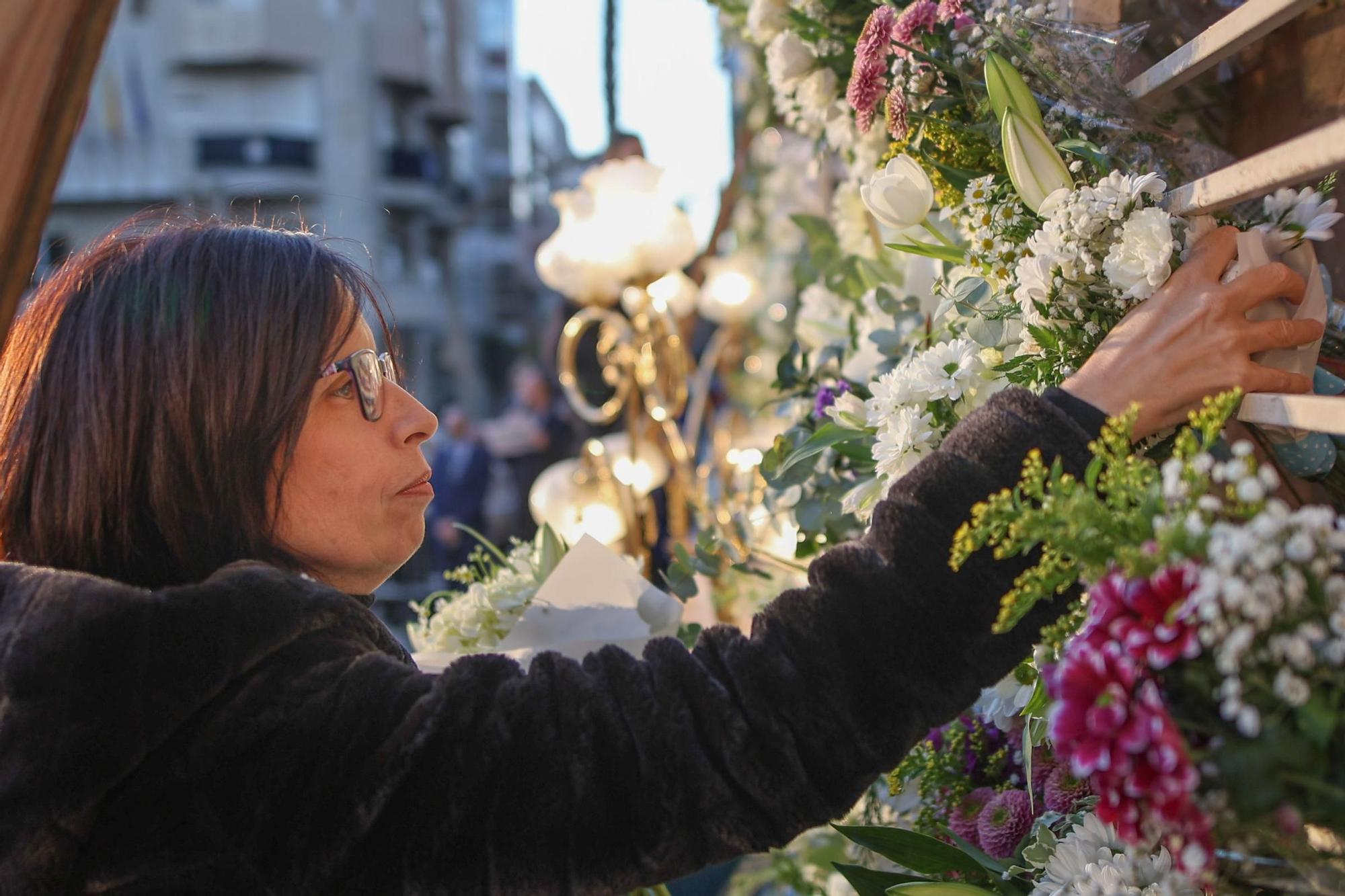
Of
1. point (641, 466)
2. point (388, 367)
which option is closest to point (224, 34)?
point (641, 466)

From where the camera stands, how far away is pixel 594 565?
52.4 inches

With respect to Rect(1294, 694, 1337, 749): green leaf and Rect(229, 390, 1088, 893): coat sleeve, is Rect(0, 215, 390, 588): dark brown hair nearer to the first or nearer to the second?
Rect(229, 390, 1088, 893): coat sleeve

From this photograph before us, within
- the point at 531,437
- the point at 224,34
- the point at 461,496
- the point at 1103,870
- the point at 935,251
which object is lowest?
the point at 461,496

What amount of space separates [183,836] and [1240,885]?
0.74 metres

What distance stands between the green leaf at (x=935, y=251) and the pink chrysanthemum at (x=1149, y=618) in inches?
21.8

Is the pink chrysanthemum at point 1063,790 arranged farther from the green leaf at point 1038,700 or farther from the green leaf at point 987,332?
the green leaf at point 987,332

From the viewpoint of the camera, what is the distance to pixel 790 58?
1398 millimetres

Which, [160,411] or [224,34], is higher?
[160,411]

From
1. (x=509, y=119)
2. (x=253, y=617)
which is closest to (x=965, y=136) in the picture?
(x=253, y=617)

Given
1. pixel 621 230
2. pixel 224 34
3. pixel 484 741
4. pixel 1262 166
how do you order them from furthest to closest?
pixel 224 34 < pixel 621 230 < pixel 484 741 < pixel 1262 166

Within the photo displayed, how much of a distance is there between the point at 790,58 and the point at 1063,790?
35.2 inches

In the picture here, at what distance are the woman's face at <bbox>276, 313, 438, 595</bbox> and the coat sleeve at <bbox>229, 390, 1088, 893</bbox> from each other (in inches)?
9.8

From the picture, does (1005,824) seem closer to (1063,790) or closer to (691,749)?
(1063,790)

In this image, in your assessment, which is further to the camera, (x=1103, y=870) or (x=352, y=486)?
(x=352, y=486)
